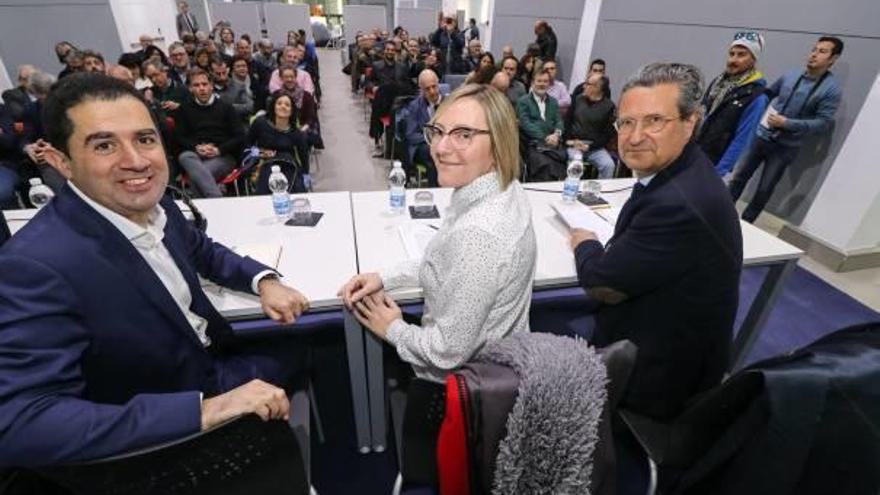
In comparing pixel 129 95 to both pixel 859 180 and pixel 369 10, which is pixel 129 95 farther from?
pixel 369 10

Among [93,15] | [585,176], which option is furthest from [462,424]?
[93,15]

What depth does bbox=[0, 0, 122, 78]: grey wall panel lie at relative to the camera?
542 centimetres

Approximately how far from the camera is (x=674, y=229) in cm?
124

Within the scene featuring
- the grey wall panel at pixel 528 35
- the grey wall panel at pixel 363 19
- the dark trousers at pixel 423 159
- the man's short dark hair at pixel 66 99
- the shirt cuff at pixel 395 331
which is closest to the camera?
the man's short dark hair at pixel 66 99

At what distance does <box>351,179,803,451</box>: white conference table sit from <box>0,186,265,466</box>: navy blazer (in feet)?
2.05

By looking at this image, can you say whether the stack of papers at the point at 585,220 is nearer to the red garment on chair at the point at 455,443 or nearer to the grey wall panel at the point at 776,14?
the red garment on chair at the point at 455,443

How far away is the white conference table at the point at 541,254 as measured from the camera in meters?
1.54

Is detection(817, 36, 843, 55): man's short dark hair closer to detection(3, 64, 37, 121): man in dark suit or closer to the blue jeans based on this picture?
the blue jeans

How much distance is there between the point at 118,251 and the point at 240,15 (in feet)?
46.0

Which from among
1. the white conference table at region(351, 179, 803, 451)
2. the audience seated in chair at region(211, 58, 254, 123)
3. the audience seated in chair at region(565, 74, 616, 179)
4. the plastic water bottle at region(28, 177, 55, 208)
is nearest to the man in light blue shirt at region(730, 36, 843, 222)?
the audience seated in chair at region(565, 74, 616, 179)

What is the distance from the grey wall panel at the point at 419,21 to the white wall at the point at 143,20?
6338mm

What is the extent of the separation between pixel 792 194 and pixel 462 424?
13.6ft

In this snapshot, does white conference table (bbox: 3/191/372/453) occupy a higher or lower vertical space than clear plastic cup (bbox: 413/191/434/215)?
lower

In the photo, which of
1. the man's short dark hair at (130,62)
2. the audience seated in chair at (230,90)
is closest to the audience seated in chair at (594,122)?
the audience seated in chair at (230,90)
